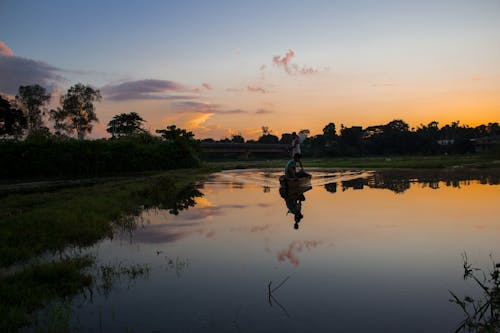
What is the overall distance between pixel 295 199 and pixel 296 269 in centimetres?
938

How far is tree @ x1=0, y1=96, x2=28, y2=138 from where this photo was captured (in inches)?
1663

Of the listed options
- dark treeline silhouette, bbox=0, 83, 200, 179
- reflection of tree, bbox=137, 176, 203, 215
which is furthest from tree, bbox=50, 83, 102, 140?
reflection of tree, bbox=137, 176, 203, 215

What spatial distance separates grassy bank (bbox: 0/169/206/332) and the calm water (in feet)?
1.98

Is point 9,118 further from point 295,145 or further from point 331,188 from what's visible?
point 331,188

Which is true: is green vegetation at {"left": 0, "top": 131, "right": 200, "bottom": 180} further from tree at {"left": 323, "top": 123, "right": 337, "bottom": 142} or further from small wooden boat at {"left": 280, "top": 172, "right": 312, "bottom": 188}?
tree at {"left": 323, "top": 123, "right": 337, "bottom": 142}

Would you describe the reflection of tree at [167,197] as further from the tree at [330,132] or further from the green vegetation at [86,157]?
the tree at [330,132]

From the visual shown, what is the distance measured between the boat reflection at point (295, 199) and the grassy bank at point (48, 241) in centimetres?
461

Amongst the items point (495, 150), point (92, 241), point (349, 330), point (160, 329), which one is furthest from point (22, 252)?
point (495, 150)

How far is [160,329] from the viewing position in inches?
178

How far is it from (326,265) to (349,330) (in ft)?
7.98

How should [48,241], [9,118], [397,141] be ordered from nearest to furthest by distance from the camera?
1. [48,241]
2. [9,118]
3. [397,141]

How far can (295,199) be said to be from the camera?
1588 cm

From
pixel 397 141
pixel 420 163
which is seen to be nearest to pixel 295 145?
pixel 420 163

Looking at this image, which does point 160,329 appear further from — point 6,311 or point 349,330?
point 349,330
